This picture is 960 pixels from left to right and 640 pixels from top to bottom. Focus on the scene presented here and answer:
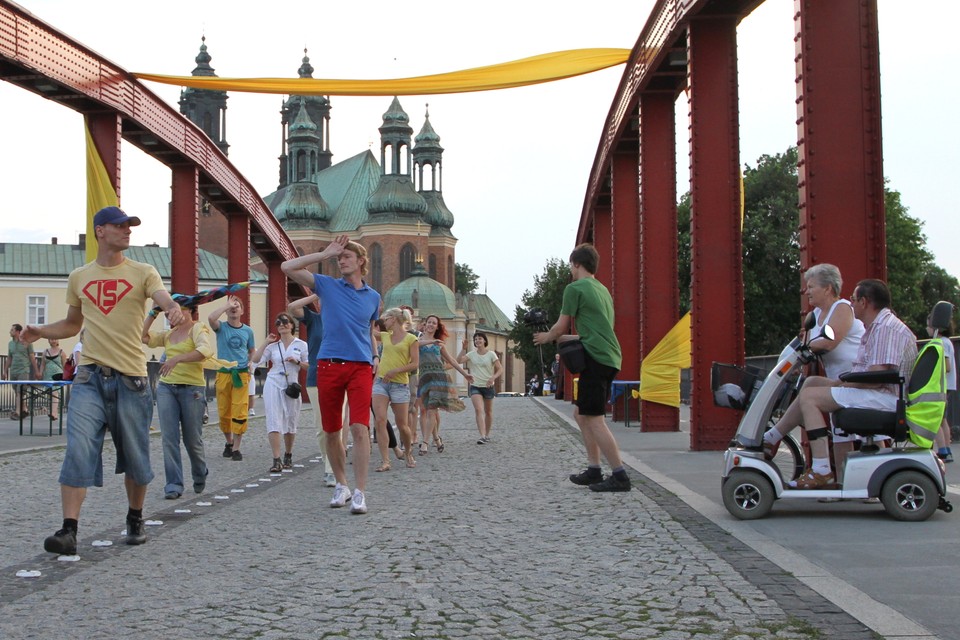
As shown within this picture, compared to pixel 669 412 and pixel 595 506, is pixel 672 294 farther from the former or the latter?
pixel 595 506

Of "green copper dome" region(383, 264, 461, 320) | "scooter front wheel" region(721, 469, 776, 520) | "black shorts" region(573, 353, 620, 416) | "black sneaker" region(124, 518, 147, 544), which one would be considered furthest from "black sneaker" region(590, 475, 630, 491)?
"green copper dome" region(383, 264, 461, 320)

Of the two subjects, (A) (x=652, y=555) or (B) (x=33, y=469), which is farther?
(B) (x=33, y=469)

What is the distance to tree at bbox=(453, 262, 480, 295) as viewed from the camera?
477 feet

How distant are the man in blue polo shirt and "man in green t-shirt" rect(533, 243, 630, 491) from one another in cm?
147

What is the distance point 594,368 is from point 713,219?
5.73 meters

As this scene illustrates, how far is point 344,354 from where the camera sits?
9383 millimetres

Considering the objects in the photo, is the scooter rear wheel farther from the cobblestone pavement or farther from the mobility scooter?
the cobblestone pavement

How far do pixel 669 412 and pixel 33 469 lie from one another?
33.0 ft

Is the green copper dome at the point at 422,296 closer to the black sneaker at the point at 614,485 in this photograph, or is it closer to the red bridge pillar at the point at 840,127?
the red bridge pillar at the point at 840,127

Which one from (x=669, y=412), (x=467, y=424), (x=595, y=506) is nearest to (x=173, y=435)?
(x=595, y=506)

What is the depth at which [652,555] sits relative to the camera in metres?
6.88

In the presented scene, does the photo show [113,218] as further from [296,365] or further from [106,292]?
[296,365]

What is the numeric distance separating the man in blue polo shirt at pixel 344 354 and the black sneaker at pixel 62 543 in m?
2.56

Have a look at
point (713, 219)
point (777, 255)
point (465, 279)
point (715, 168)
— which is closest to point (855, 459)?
point (713, 219)
